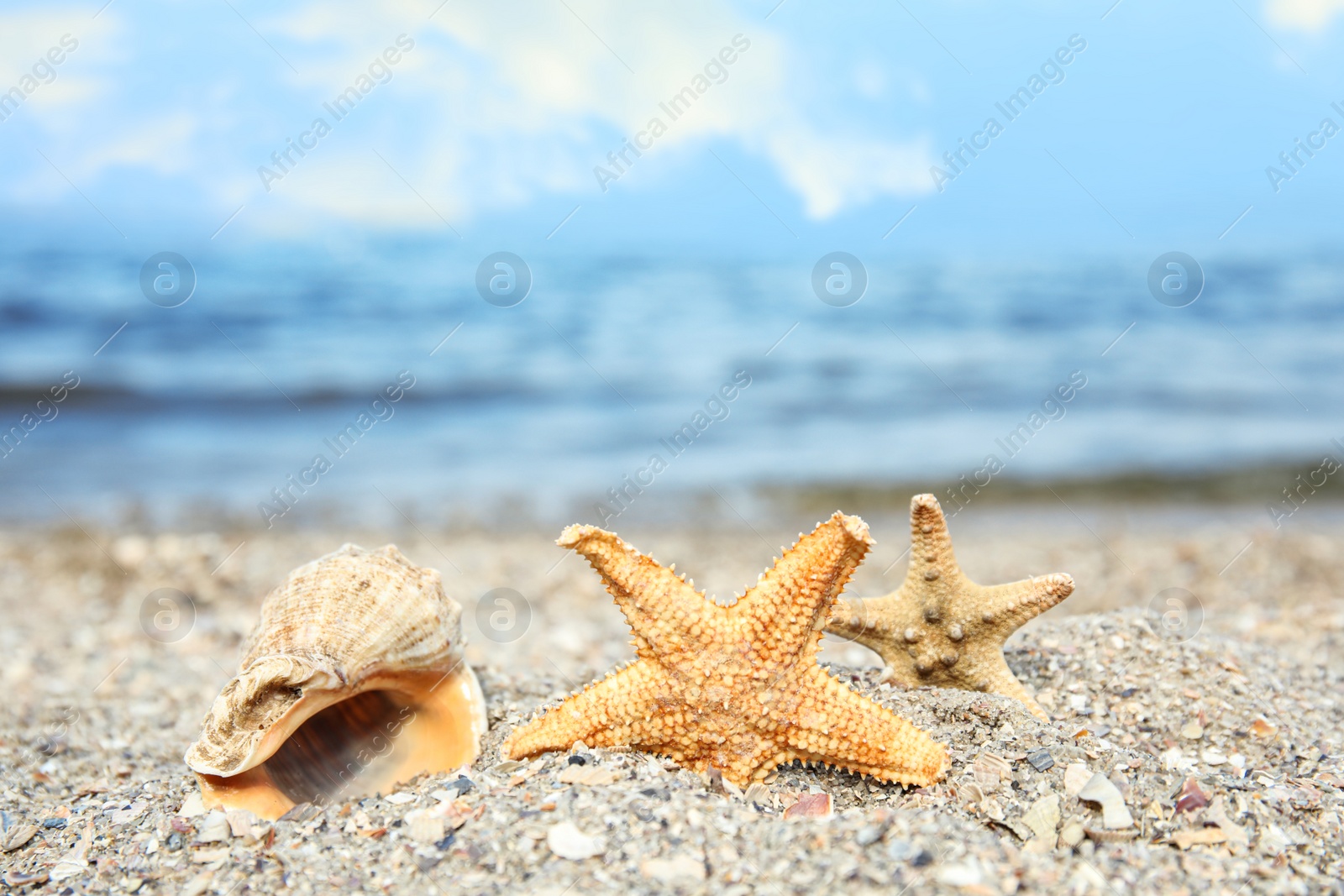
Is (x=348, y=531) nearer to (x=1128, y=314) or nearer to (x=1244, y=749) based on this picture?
(x=1244, y=749)

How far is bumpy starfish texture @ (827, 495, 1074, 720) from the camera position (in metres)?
3.48

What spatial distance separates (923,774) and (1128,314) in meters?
19.1

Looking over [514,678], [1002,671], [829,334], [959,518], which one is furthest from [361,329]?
[1002,671]

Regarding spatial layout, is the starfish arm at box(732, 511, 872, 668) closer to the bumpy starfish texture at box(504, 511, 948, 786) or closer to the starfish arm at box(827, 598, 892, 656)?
the bumpy starfish texture at box(504, 511, 948, 786)

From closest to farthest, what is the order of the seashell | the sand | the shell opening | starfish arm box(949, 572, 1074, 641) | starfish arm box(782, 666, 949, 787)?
the sand
starfish arm box(782, 666, 949, 787)
the seashell
starfish arm box(949, 572, 1074, 641)
the shell opening

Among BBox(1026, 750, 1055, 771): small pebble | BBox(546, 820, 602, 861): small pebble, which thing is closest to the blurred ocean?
BBox(1026, 750, 1055, 771): small pebble

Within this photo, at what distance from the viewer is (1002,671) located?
3596mm

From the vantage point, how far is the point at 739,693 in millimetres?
3045

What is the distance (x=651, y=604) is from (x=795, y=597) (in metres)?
0.48

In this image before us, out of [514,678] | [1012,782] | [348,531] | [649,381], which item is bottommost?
[1012,782]

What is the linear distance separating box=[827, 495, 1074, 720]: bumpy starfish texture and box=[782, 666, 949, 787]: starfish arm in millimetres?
433

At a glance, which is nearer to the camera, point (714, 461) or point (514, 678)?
point (514, 678)

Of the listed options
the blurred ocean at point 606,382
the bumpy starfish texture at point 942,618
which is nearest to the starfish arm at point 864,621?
the bumpy starfish texture at point 942,618

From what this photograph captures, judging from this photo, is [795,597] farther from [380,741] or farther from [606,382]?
[606,382]
